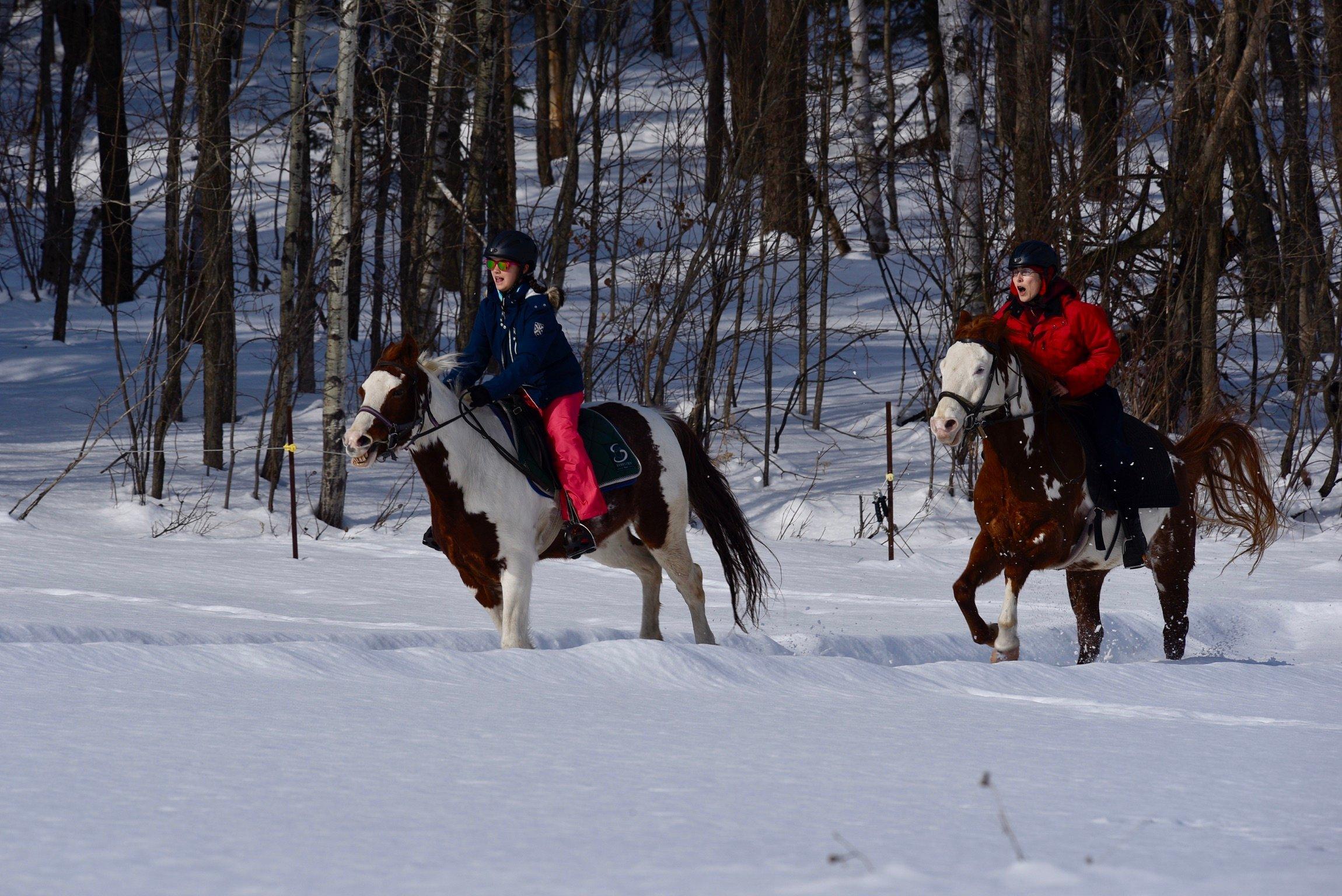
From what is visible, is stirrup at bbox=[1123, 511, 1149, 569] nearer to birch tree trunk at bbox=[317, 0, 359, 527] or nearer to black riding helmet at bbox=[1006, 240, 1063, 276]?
black riding helmet at bbox=[1006, 240, 1063, 276]

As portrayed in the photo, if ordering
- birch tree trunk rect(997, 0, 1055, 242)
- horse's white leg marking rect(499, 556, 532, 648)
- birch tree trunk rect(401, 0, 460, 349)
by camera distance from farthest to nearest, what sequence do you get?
birch tree trunk rect(997, 0, 1055, 242) < birch tree trunk rect(401, 0, 460, 349) < horse's white leg marking rect(499, 556, 532, 648)

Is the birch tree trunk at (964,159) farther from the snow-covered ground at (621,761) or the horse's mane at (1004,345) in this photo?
the horse's mane at (1004,345)

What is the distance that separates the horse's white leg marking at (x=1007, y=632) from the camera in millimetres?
6309

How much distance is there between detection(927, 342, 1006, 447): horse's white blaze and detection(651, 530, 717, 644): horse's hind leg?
164cm

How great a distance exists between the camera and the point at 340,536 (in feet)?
38.7

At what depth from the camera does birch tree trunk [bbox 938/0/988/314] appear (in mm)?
13352

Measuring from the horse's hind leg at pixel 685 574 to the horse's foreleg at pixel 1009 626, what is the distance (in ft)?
4.88

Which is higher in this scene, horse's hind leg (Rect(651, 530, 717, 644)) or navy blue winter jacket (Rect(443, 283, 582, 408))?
navy blue winter jacket (Rect(443, 283, 582, 408))

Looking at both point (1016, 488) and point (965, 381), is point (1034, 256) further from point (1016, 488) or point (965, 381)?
point (1016, 488)

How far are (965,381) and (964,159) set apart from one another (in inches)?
332

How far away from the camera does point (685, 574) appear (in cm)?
696

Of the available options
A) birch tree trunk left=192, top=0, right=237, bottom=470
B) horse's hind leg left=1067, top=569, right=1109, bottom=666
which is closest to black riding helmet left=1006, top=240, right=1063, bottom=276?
horse's hind leg left=1067, top=569, right=1109, bottom=666

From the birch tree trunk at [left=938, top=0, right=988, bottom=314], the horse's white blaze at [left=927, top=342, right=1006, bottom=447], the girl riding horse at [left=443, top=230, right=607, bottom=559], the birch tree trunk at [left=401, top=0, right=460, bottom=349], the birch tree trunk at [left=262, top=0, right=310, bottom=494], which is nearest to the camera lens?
the horse's white blaze at [left=927, top=342, right=1006, bottom=447]

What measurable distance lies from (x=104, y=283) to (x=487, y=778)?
1007 inches
